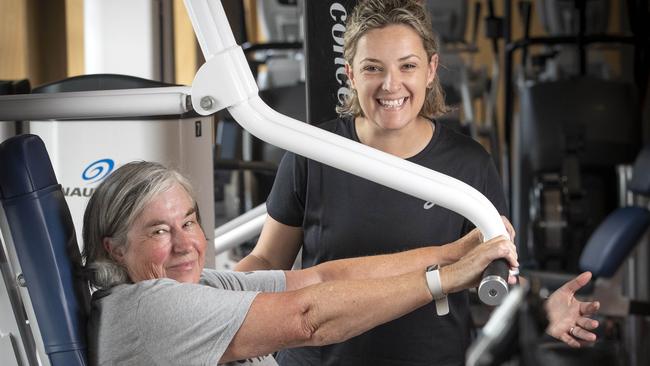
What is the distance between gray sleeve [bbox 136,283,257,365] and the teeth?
0.54 meters

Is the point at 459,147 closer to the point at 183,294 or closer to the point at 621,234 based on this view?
the point at 183,294

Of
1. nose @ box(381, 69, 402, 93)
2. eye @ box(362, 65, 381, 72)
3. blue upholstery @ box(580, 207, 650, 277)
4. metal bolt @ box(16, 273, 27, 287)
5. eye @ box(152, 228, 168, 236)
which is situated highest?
eye @ box(362, 65, 381, 72)

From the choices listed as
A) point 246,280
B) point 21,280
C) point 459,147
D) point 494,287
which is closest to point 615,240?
point 459,147

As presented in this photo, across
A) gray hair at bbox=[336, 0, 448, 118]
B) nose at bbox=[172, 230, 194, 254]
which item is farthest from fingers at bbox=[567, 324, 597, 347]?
nose at bbox=[172, 230, 194, 254]

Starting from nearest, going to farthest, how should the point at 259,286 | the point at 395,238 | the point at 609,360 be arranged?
1. the point at 259,286
2. the point at 395,238
3. the point at 609,360

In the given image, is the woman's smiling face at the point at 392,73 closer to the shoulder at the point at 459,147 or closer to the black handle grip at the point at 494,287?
the shoulder at the point at 459,147

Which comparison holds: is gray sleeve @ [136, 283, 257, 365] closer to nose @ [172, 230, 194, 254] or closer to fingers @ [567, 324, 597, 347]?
nose @ [172, 230, 194, 254]

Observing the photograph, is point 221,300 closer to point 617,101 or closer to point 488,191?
point 488,191

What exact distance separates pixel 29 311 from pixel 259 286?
17.1 inches

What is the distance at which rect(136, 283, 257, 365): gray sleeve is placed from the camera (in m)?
1.70

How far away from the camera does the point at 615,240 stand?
4453 mm

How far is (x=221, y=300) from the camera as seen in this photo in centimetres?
170

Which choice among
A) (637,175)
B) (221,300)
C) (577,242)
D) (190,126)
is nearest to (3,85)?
(190,126)

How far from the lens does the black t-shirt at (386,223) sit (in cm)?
213
